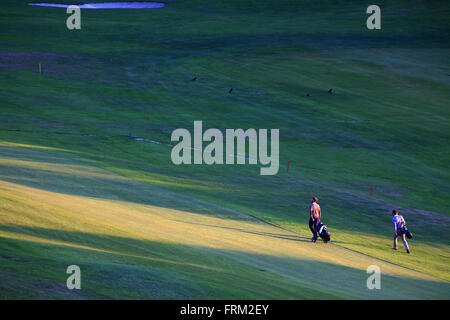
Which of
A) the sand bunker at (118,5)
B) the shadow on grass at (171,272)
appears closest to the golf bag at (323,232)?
the shadow on grass at (171,272)

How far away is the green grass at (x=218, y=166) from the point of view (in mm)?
15695

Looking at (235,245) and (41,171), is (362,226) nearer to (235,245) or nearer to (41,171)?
(235,245)

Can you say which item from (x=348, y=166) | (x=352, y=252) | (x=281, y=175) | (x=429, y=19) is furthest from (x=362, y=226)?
(x=429, y=19)

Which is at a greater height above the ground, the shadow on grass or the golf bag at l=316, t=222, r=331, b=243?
the shadow on grass

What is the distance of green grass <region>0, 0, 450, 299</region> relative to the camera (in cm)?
1570

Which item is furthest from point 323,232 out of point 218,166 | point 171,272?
point 218,166

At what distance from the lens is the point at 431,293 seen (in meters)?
17.8

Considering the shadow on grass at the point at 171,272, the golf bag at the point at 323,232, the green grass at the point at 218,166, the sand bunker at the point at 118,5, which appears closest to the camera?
the shadow on grass at the point at 171,272

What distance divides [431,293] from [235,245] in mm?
6623

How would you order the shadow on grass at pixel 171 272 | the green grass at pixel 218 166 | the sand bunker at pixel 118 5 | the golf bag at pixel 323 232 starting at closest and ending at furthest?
the shadow on grass at pixel 171 272 → the green grass at pixel 218 166 → the golf bag at pixel 323 232 → the sand bunker at pixel 118 5

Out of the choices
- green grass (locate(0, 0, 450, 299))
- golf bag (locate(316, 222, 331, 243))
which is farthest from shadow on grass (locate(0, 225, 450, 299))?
golf bag (locate(316, 222, 331, 243))

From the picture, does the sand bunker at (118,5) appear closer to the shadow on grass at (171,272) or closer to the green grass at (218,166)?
the green grass at (218,166)

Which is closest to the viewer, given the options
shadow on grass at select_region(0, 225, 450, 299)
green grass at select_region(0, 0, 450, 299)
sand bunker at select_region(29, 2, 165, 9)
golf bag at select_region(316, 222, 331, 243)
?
shadow on grass at select_region(0, 225, 450, 299)

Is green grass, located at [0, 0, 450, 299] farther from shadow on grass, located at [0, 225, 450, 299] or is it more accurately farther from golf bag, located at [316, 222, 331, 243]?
golf bag, located at [316, 222, 331, 243]
